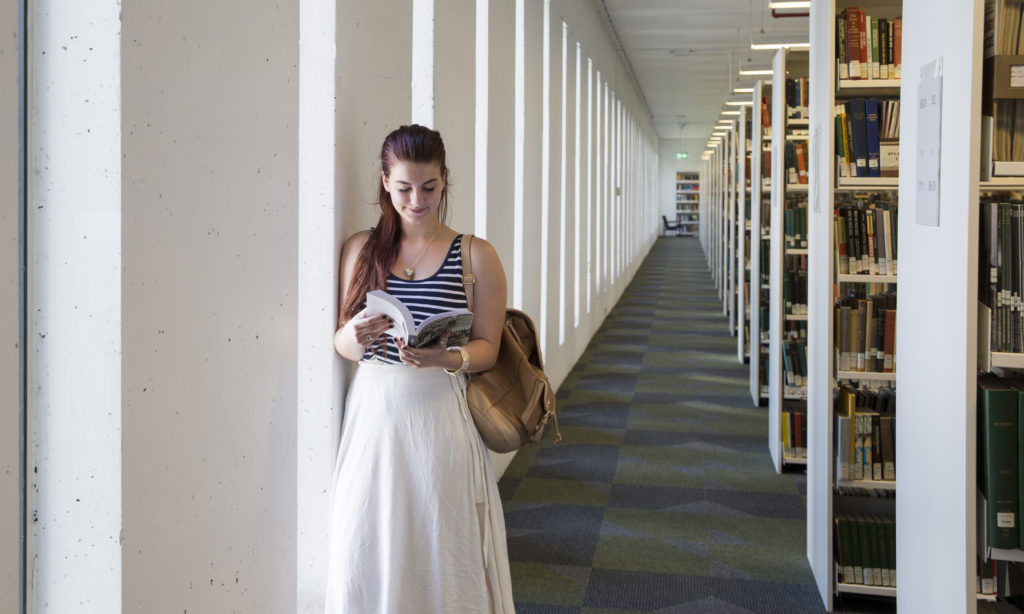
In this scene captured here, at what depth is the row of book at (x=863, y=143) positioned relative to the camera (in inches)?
156

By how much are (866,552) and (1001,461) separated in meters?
1.64

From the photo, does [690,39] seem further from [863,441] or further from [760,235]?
[863,441]

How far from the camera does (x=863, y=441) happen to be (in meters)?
4.11

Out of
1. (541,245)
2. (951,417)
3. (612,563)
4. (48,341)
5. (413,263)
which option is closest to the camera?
(48,341)

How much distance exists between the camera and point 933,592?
8.45 feet

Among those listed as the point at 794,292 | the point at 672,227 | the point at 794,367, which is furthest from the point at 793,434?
the point at 672,227

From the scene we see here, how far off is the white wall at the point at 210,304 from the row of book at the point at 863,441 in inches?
92.0

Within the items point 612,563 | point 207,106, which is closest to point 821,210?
point 612,563

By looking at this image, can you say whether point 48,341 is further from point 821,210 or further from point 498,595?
point 821,210

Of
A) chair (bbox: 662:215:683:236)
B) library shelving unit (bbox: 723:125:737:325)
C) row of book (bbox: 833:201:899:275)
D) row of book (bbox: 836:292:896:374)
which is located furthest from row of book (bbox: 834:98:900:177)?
chair (bbox: 662:215:683:236)

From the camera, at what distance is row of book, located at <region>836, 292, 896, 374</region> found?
421 centimetres

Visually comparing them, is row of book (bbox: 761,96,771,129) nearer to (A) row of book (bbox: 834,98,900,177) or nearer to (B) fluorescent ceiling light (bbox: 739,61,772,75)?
(B) fluorescent ceiling light (bbox: 739,61,772,75)

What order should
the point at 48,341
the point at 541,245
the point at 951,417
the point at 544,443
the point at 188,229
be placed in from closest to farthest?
the point at 48,341 → the point at 188,229 → the point at 951,417 → the point at 544,443 → the point at 541,245

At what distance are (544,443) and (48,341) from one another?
4950mm
